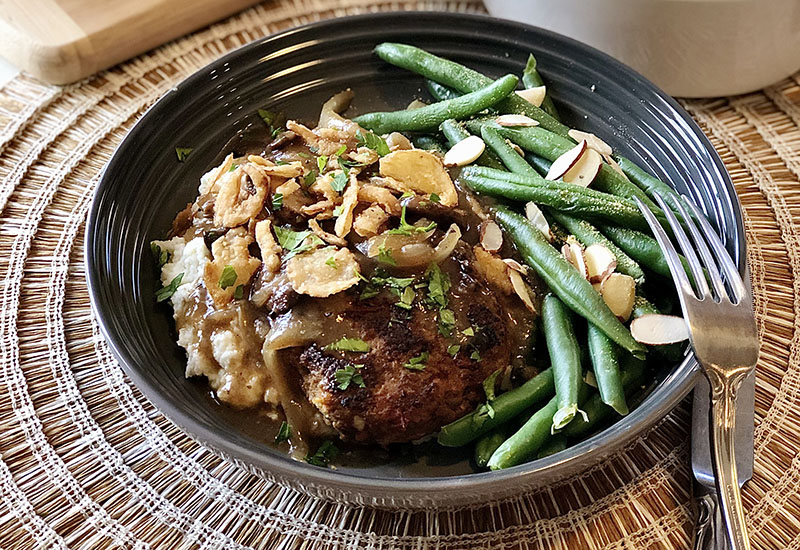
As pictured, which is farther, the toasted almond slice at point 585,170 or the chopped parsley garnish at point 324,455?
the toasted almond slice at point 585,170

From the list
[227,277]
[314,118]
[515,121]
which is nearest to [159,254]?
[227,277]

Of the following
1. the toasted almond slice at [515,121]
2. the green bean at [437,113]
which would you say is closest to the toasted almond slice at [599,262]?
the toasted almond slice at [515,121]

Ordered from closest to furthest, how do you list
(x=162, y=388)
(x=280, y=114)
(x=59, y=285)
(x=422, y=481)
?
(x=422, y=481)
(x=162, y=388)
(x=59, y=285)
(x=280, y=114)

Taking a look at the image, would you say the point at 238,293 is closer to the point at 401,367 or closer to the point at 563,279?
the point at 401,367

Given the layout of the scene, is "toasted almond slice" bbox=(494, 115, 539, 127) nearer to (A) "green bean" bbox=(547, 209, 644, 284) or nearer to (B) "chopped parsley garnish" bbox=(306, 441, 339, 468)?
(A) "green bean" bbox=(547, 209, 644, 284)

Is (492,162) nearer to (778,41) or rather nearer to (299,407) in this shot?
(299,407)

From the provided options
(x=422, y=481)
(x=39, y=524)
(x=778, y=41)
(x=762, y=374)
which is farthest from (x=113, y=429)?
(x=778, y=41)

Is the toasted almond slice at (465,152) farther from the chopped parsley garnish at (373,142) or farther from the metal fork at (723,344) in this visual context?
the metal fork at (723,344)
